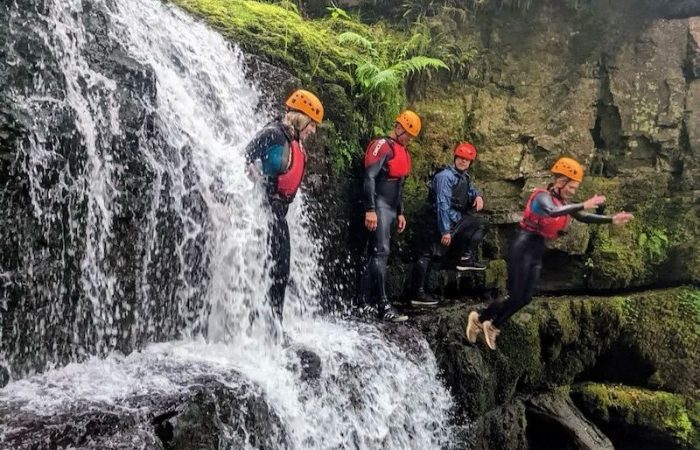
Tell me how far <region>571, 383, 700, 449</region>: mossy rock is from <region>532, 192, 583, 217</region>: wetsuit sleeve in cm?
281

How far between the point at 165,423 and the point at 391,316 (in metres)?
3.69

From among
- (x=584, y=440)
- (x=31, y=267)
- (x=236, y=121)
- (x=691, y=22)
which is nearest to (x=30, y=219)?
(x=31, y=267)

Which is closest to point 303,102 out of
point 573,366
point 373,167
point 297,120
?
point 297,120

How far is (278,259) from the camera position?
5.72 meters

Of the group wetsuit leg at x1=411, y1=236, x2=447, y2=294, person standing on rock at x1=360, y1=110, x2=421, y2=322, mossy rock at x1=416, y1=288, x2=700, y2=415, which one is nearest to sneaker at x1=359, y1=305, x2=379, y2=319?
person standing on rock at x1=360, y1=110, x2=421, y2=322

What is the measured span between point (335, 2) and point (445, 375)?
21.5ft

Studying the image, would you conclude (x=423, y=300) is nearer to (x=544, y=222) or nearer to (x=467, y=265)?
(x=467, y=265)

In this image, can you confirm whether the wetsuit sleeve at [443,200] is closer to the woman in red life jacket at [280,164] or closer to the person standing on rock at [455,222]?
the person standing on rock at [455,222]

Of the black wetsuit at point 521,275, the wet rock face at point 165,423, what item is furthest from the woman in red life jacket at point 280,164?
the black wetsuit at point 521,275

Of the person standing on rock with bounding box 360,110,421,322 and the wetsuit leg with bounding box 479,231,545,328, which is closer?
the wetsuit leg with bounding box 479,231,545,328

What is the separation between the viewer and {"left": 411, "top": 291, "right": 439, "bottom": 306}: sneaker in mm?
7605

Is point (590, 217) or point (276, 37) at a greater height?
point (276, 37)

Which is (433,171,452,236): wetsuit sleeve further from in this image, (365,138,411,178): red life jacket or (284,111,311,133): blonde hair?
(284,111,311,133): blonde hair

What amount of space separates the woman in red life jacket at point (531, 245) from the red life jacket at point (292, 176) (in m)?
2.63
